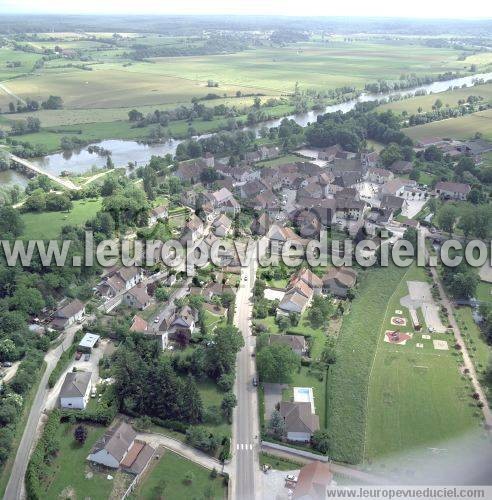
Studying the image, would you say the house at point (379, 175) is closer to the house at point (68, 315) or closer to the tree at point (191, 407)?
the house at point (68, 315)

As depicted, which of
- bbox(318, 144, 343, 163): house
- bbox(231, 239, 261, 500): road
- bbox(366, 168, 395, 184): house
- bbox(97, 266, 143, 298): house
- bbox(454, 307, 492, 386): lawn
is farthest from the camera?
bbox(318, 144, 343, 163): house

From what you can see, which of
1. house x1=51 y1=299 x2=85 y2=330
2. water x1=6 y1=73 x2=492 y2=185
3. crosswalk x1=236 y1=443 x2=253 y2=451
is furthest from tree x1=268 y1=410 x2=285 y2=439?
water x1=6 y1=73 x2=492 y2=185

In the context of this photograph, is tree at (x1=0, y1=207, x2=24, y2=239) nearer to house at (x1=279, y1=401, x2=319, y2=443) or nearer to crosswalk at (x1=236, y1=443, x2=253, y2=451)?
crosswalk at (x1=236, y1=443, x2=253, y2=451)

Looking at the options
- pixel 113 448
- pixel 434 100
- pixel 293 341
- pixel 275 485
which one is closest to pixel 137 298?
pixel 293 341

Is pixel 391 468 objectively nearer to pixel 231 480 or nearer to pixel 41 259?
pixel 231 480

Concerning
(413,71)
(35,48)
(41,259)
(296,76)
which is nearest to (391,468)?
(41,259)

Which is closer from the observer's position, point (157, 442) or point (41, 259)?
point (157, 442)
